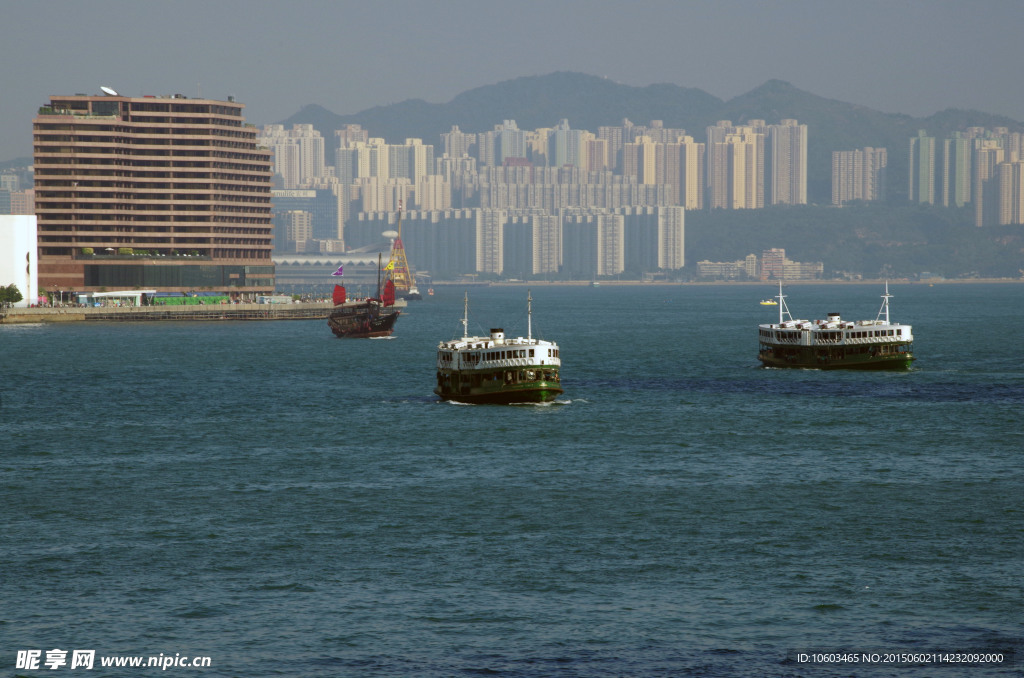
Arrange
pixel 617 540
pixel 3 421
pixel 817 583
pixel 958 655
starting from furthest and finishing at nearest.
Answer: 1. pixel 3 421
2. pixel 617 540
3. pixel 817 583
4. pixel 958 655

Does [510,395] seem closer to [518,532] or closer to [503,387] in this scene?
[503,387]

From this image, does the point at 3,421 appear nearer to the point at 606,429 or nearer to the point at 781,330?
the point at 606,429

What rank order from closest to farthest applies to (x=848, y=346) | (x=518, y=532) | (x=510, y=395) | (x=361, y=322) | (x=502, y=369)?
(x=518, y=532), (x=502, y=369), (x=510, y=395), (x=848, y=346), (x=361, y=322)

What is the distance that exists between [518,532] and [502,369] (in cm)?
4082

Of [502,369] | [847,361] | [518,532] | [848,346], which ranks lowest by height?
[518,532]

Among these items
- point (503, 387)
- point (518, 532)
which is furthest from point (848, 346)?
point (518, 532)

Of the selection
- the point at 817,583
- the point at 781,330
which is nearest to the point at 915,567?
the point at 817,583

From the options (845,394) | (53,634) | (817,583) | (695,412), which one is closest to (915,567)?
(817,583)

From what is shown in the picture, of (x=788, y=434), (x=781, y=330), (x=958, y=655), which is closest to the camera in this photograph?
(x=958, y=655)

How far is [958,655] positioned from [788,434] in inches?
1700

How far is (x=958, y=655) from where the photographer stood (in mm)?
34781

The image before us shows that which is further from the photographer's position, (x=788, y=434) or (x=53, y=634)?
(x=788, y=434)

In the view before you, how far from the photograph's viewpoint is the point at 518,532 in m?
49.9

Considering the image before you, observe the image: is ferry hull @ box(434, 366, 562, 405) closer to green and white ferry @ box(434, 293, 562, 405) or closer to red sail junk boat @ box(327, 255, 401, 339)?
green and white ferry @ box(434, 293, 562, 405)
